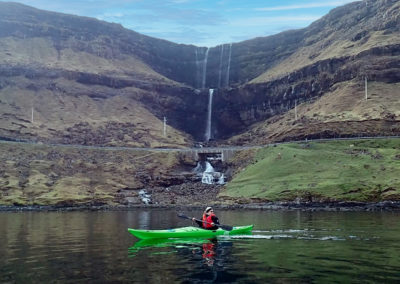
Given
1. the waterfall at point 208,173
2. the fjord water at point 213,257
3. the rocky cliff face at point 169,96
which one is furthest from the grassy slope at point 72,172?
the fjord water at point 213,257

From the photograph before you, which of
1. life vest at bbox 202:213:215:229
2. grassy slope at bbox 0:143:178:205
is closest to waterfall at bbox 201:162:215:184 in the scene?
grassy slope at bbox 0:143:178:205

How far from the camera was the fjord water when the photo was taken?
2495 cm

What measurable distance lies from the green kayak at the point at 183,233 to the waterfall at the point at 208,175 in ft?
259

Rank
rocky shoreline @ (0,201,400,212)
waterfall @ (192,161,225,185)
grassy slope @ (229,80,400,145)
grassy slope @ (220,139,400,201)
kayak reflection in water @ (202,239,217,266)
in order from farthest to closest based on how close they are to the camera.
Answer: grassy slope @ (229,80,400,145), waterfall @ (192,161,225,185), grassy slope @ (220,139,400,201), rocky shoreline @ (0,201,400,212), kayak reflection in water @ (202,239,217,266)

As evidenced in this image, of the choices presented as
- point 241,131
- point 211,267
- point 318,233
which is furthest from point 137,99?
point 211,267

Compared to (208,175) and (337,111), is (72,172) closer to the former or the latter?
(208,175)

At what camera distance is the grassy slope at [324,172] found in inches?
3455

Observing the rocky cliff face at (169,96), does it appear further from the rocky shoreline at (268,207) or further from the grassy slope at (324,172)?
the rocky shoreline at (268,207)

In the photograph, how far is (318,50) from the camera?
193 metres

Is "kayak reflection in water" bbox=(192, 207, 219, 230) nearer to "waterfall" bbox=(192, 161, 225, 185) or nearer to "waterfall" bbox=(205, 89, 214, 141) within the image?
"waterfall" bbox=(192, 161, 225, 185)

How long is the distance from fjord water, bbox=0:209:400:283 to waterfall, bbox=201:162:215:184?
76095 mm

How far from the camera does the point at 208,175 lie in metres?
127

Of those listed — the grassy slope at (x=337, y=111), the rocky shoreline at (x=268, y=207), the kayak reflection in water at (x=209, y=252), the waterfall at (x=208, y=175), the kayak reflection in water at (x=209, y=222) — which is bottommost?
the rocky shoreline at (x=268, y=207)

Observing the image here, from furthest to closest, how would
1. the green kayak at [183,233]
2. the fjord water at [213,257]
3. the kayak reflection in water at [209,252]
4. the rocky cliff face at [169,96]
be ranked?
1. the rocky cliff face at [169,96]
2. the green kayak at [183,233]
3. the kayak reflection in water at [209,252]
4. the fjord water at [213,257]
